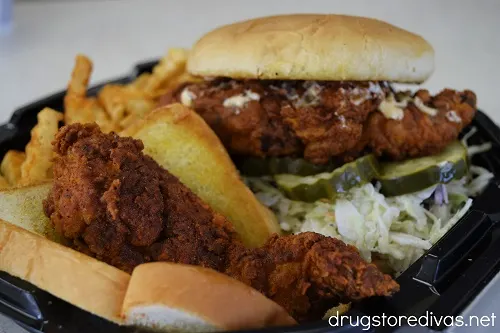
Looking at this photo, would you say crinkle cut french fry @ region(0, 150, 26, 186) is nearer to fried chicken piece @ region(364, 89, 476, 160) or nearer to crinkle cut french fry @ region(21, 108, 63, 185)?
crinkle cut french fry @ region(21, 108, 63, 185)

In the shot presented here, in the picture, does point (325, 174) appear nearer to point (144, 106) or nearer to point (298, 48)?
point (298, 48)

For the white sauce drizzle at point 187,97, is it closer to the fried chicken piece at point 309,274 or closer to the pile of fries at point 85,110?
the pile of fries at point 85,110

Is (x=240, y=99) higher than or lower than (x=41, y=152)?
higher

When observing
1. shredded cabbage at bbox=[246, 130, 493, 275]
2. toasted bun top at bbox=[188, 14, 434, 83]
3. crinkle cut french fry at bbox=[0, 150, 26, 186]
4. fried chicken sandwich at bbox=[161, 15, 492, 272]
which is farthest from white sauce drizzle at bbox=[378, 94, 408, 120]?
crinkle cut french fry at bbox=[0, 150, 26, 186]

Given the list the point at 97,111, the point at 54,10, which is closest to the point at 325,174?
the point at 97,111

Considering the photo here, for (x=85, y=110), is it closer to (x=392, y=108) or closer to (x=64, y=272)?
(x=64, y=272)

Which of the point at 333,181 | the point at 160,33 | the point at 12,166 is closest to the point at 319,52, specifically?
the point at 333,181
